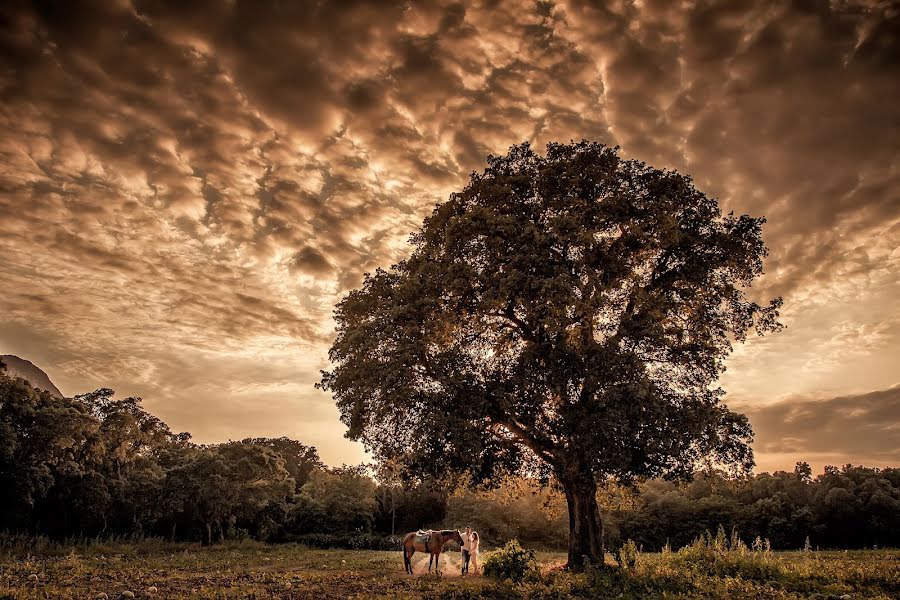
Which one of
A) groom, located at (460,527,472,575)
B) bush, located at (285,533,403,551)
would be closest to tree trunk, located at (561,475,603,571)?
groom, located at (460,527,472,575)

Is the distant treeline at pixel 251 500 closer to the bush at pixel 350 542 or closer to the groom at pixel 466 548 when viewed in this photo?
the bush at pixel 350 542

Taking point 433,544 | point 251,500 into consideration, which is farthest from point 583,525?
point 251,500

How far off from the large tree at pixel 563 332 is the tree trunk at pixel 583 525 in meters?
0.07

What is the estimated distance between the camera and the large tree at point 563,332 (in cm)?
1689

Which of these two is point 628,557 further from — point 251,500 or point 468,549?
point 251,500

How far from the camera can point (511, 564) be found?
645 inches

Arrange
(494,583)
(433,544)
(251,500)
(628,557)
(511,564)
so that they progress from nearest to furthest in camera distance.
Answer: (494,583)
(511,564)
(628,557)
(433,544)
(251,500)

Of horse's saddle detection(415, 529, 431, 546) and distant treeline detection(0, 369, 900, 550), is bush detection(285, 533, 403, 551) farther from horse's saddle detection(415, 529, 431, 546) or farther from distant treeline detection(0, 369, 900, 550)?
horse's saddle detection(415, 529, 431, 546)

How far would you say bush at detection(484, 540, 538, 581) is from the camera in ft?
52.3

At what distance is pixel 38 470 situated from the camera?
99.9 ft

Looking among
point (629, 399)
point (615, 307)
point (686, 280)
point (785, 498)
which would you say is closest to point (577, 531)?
point (629, 399)

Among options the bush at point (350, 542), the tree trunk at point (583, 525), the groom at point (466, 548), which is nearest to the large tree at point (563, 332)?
the tree trunk at point (583, 525)

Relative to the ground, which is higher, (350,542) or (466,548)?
(466,548)

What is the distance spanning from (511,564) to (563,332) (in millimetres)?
7682
